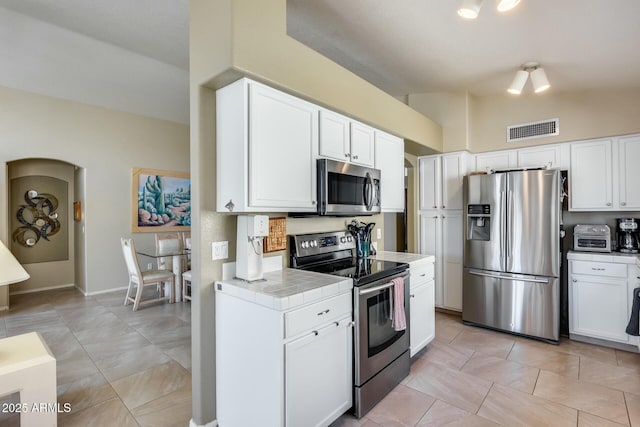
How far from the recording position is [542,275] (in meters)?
3.40

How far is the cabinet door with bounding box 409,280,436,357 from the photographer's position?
2.90 m

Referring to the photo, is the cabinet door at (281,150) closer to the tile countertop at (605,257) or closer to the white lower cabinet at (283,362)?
the white lower cabinet at (283,362)

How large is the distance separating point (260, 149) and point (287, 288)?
0.86 metres

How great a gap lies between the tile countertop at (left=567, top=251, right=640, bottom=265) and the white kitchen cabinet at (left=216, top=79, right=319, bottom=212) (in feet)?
10.2

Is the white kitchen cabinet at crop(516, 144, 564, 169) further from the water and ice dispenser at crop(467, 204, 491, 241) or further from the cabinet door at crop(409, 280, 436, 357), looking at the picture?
the cabinet door at crop(409, 280, 436, 357)

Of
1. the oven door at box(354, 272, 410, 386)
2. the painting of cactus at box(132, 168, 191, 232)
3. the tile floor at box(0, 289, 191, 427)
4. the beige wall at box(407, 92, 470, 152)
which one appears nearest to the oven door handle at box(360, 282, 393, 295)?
the oven door at box(354, 272, 410, 386)

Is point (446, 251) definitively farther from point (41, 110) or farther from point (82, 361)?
point (41, 110)

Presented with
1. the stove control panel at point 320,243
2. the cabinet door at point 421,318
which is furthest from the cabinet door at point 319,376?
the cabinet door at point 421,318

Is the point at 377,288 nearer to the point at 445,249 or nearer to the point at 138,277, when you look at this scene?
the point at 445,249

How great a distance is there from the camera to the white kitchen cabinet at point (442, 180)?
4.28m

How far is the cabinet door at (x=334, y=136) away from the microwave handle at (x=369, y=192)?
0.94ft

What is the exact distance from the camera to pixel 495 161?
13.7 ft

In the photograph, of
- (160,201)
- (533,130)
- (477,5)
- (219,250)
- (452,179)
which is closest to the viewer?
(477,5)

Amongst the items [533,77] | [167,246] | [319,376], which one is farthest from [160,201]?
[533,77]
